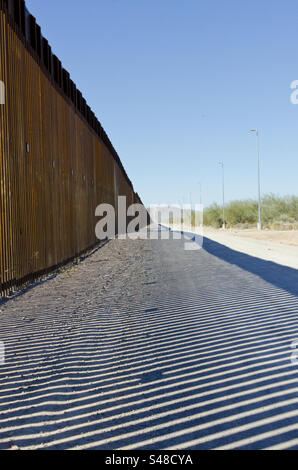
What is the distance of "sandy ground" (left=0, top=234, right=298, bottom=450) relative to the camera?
2.65 metres

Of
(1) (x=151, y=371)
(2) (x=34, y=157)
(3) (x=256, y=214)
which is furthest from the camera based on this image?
(3) (x=256, y=214)

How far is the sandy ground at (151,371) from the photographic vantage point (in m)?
2.65

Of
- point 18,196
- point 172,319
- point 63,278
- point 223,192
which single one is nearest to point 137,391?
point 172,319

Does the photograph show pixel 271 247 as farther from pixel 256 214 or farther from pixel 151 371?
pixel 256 214

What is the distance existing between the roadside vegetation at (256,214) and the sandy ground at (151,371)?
3561cm

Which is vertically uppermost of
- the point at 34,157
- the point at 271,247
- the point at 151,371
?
the point at 34,157

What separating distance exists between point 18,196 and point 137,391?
6.02 m

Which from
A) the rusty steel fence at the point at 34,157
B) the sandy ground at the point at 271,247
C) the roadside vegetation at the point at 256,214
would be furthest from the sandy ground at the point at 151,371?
the roadside vegetation at the point at 256,214

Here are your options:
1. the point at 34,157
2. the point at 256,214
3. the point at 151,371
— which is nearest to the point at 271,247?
the point at 34,157

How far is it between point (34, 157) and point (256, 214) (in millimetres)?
45547

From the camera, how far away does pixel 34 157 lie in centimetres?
958

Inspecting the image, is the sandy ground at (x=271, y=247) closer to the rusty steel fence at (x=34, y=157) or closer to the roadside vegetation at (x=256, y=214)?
the rusty steel fence at (x=34, y=157)
